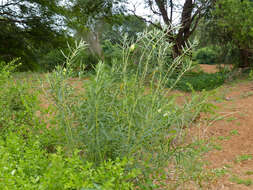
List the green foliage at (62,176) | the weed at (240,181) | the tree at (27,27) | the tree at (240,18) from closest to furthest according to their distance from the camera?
1. the green foliage at (62,176)
2. the weed at (240,181)
3. the tree at (240,18)
4. the tree at (27,27)

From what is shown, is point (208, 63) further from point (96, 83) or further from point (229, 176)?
point (96, 83)

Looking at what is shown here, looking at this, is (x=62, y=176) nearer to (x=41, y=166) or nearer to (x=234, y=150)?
(x=41, y=166)

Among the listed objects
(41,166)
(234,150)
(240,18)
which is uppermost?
(240,18)

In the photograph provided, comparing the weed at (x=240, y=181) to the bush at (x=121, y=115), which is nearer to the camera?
the bush at (x=121, y=115)

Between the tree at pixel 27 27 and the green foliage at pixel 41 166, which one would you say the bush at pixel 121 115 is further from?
the tree at pixel 27 27

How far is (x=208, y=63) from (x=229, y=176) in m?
20.1

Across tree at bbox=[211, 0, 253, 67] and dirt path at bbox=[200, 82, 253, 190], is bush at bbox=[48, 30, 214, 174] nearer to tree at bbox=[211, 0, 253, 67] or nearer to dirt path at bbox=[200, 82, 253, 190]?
dirt path at bbox=[200, 82, 253, 190]

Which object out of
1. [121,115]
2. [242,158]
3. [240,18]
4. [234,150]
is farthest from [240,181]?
[240,18]

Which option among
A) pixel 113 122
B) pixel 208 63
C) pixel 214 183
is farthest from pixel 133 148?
pixel 208 63

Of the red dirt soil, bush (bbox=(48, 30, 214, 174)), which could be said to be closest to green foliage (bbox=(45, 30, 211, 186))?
bush (bbox=(48, 30, 214, 174))

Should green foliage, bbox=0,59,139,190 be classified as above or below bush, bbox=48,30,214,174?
below

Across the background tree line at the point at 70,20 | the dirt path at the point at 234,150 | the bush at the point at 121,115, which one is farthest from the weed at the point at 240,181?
the background tree line at the point at 70,20

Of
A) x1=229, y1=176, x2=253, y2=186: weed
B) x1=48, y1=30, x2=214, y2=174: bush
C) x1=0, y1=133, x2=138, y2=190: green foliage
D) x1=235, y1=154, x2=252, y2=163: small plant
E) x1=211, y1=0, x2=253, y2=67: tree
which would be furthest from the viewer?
x1=211, y1=0, x2=253, y2=67: tree

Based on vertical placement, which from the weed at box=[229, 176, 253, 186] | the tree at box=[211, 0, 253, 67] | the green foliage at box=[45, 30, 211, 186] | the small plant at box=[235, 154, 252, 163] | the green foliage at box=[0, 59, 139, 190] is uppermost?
the tree at box=[211, 0, 253, 67]
